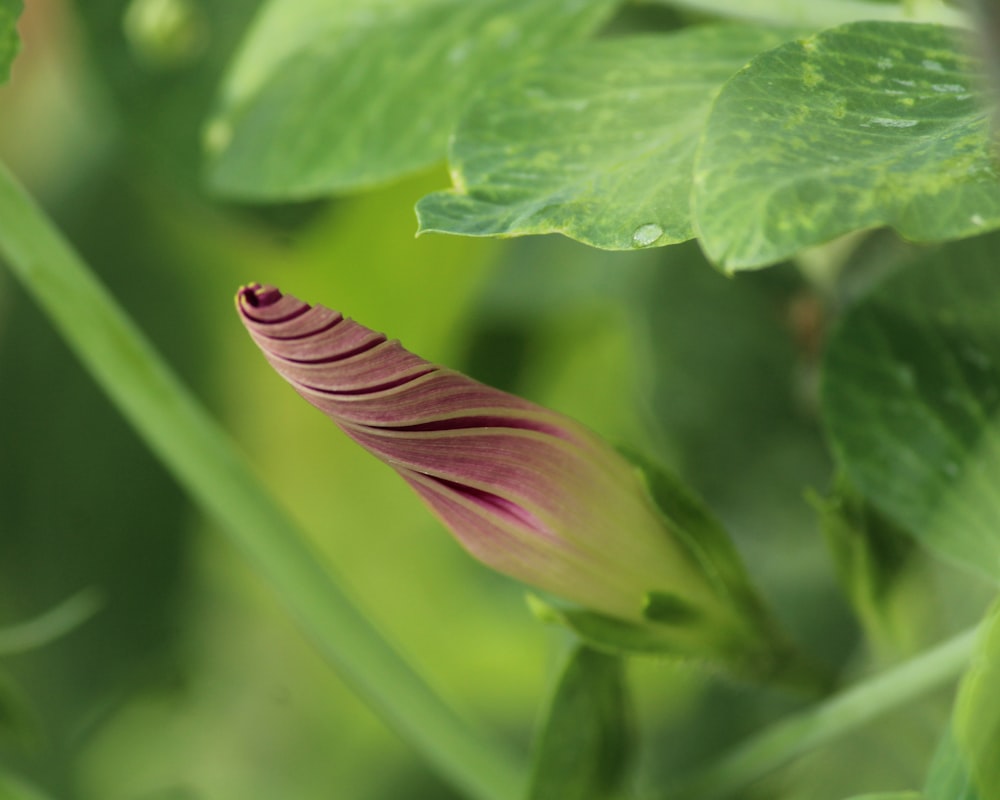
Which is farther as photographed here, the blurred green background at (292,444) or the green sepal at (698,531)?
the blurred green background at (292,444)

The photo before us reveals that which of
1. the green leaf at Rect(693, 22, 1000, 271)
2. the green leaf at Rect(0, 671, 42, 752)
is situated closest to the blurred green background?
the green leaf at Rect(0, 671, 42, 752)

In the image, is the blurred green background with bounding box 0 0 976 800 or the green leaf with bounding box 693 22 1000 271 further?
the blurred green background with bounding box 0 0 976 800

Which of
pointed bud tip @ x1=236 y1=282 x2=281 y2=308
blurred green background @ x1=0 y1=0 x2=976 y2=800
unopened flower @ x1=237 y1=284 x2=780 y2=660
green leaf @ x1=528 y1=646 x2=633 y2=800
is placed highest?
pointed bud tip @ x1=236 y1=282 x2=281 y2=308

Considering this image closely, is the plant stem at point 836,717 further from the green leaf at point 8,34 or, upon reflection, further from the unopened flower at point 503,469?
the green leaf at point 8,34

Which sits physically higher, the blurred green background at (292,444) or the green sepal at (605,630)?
the green sepal at (605,630)

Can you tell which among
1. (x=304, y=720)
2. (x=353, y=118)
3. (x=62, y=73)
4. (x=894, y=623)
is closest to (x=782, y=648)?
(x=894, y=623)

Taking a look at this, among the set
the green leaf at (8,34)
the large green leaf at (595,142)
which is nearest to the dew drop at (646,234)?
the large green leaf at (595,142)

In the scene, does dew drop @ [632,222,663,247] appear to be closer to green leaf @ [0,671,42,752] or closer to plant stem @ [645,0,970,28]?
plant stem @ [645,0,970,28]
